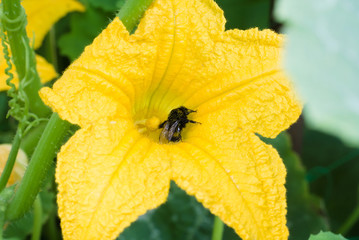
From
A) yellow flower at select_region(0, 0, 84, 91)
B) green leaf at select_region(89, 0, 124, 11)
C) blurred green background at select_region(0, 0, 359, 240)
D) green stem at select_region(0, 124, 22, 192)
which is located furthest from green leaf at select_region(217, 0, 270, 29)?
green stem at select_region(0, 124, 22, 192)

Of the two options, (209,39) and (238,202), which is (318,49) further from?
(209,39)

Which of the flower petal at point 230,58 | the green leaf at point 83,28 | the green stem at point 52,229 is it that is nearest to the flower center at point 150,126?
the flower petal at point 230,58

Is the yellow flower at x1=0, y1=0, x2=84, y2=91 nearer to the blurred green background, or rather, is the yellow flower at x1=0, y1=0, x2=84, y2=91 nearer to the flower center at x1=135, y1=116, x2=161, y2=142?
the blurred green background

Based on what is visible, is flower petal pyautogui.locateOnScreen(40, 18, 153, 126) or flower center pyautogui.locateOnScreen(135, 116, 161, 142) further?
flower center pyautogui.locateOnScreen(135, 116, 161, 142)

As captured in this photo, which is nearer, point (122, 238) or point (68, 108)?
point (68, 108)

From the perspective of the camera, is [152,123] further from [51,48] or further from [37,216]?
[51,48]

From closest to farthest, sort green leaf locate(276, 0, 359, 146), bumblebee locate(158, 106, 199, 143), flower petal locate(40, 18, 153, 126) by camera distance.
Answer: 1. green leaf locate(276, 0, 359, 146)
2. flower petal locate(40, 18, 153, 126)
3. bumblebee locate(158, 106, 199, 143)

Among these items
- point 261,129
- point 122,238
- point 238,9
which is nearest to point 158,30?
point 261,129

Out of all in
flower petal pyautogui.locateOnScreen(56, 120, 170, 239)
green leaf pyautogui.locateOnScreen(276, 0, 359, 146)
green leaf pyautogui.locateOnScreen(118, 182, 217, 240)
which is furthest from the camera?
green leaf pyautogui.locateOnScreen(118, 182, 217, 240)
